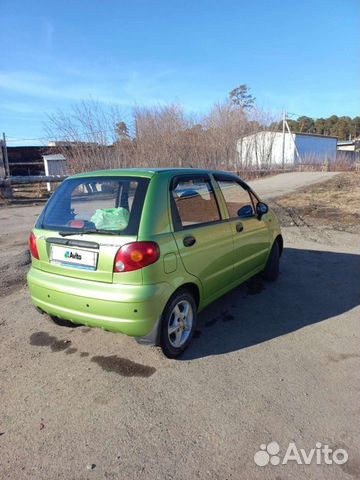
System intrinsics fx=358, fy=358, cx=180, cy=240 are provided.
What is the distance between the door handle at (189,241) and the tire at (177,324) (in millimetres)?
423

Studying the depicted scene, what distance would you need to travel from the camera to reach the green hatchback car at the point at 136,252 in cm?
284

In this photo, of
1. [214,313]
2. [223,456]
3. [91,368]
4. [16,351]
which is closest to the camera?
[223,456]

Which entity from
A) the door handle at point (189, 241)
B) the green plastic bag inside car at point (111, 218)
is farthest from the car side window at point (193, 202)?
the green plastic bag inside car at point (111, 218)

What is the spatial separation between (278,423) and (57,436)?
1.50m

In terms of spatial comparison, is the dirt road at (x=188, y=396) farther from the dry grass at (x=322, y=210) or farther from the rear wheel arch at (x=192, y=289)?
the dry grass at (x=322, y=210)

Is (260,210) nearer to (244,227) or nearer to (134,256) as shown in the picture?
(244,227)

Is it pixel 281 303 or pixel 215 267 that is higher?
pixel 215 267

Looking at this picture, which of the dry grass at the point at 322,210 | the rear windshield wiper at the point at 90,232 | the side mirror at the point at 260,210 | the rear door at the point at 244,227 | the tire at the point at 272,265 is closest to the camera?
the rear windshield wiper at the point at 90,232

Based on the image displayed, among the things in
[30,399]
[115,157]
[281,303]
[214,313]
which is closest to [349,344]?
[281,303]

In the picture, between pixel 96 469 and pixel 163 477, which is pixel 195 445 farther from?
pixel 96 469

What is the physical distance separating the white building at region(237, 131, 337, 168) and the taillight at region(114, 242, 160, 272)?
91.1 ft

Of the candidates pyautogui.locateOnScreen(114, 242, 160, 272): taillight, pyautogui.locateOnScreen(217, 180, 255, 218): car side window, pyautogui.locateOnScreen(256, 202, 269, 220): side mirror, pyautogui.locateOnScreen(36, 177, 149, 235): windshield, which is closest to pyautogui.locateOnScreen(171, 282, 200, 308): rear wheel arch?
pyautogui.locateOnScreen(114, 242, 160, 272): taillight

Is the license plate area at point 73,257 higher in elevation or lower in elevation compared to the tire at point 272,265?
higher

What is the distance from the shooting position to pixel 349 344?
3518 millimetres
